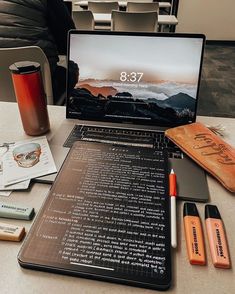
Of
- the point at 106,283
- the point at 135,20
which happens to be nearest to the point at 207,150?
the point at 106,283

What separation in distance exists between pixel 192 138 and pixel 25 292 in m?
0.55

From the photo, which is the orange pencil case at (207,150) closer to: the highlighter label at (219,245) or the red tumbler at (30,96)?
the highlighter label at (219,245)

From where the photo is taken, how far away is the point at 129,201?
585mm

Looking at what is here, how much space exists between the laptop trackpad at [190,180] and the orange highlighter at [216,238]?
43 mm

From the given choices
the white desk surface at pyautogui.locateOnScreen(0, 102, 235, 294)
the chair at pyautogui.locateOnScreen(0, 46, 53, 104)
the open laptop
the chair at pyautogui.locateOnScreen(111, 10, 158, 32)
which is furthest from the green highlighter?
the chair at pyautogui.locateOnScreen(111, 10, 158, 32)

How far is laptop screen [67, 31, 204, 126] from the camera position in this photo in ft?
2.65

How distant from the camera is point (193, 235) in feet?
1.70

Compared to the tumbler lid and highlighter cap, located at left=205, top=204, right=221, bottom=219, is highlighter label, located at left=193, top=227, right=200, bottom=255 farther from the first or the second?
the tumbler lid

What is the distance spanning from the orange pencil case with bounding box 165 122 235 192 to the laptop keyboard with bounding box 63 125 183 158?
0.03 meters

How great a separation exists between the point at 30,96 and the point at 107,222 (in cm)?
44

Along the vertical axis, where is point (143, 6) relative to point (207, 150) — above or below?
above

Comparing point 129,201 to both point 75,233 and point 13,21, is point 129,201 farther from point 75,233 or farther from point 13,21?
point 13,21

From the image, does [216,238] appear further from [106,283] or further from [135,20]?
[135,20]

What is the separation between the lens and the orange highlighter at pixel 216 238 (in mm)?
476
